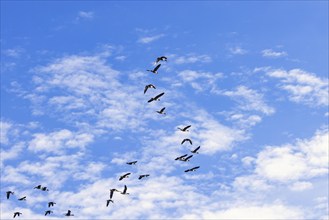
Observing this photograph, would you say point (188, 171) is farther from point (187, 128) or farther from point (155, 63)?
point (155, 63)

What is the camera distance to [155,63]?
9394 centimetres

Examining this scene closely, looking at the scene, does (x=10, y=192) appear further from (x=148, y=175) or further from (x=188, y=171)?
(x=188, y=171)

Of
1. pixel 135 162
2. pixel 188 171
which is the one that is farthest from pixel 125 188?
pixel 188 171

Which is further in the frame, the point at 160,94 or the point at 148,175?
the point at 148,175

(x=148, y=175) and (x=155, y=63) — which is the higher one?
(x=155, y=63)

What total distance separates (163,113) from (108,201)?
719 inches

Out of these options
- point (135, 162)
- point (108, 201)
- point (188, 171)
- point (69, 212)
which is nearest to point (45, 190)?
point (69, 212)

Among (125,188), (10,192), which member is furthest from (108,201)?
(10,192)

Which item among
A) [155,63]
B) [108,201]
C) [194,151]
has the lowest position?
[108,201]

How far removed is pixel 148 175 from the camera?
329 ft

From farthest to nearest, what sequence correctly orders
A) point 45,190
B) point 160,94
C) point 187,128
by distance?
point 45,190
point 187,128
point 160,94

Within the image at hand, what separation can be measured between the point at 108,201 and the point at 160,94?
21.7 metres

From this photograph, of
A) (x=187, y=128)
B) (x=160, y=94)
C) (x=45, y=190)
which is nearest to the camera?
(x=160, y=94)

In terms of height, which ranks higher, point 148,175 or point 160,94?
point 160,94
